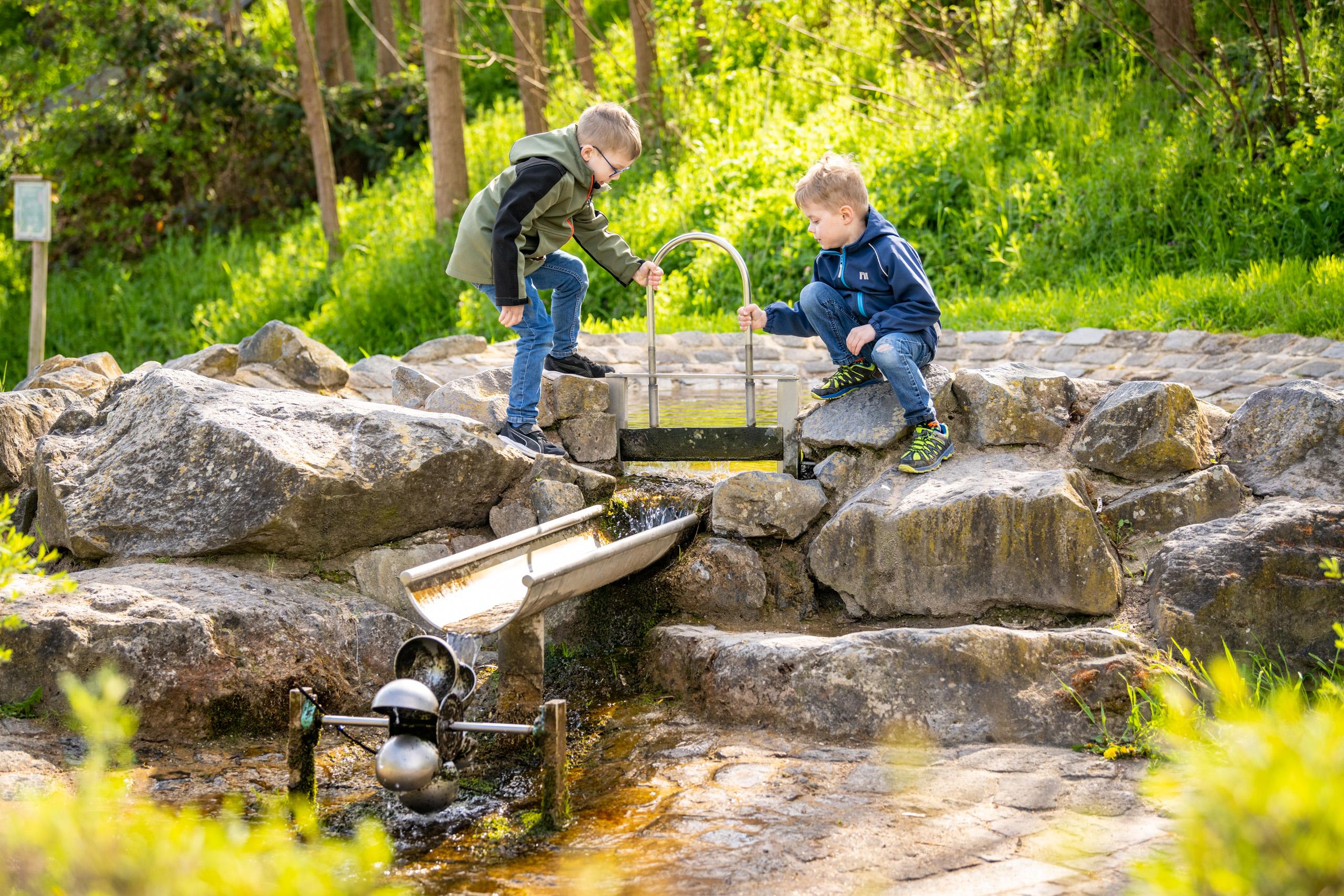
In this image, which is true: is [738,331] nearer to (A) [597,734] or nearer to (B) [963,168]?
(B) [963,168]

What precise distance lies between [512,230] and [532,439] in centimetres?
99

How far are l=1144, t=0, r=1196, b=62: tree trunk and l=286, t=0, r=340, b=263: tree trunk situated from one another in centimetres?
810

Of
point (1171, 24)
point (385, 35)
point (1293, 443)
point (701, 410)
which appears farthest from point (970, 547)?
point (385, 35)

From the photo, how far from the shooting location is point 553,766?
11.0ft

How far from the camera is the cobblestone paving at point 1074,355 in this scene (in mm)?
6473

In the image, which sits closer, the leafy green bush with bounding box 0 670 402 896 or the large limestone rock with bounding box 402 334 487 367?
the leafy green bush with bounding box 0 670 402 896

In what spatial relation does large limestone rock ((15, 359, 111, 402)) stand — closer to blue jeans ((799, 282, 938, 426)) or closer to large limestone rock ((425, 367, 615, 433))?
large limestone rock ((425, 367, 615, 433))

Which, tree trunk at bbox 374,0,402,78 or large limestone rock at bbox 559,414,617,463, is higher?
tree trunk at bbox 374,0,402,78

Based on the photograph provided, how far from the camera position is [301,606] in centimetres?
444

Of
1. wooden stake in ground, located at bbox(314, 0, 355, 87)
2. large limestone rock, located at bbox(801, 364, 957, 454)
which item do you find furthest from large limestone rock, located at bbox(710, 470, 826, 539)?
wooden stake in ground, located at bbox(314, 0, 355, 87)

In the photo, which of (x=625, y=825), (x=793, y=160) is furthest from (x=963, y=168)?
(x=625, y=825)

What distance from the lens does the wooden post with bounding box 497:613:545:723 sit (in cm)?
421

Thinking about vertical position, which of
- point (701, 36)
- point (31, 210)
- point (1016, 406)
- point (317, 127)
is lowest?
point (1016, 406)

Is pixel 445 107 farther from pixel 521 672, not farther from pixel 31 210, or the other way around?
pixel 521 672
